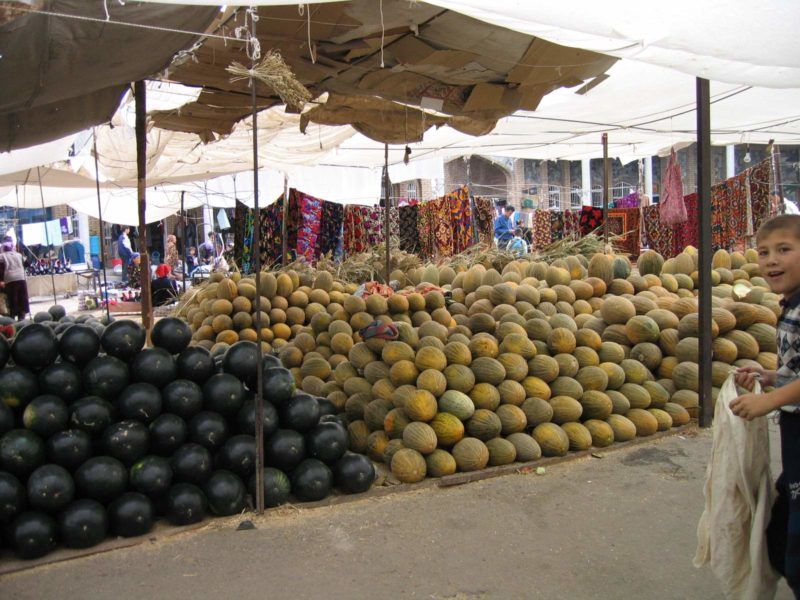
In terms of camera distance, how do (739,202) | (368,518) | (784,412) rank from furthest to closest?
1. (739,202)
2. (368,518)
3. (784,412)

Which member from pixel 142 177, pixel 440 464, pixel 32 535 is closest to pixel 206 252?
pixel 142 177

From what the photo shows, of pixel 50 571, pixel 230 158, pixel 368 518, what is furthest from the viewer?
pixel 230 158

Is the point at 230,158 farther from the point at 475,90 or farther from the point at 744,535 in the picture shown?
the point at 744,535

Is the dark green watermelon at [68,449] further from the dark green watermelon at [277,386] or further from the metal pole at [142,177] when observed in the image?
the metal pole at [142,177]

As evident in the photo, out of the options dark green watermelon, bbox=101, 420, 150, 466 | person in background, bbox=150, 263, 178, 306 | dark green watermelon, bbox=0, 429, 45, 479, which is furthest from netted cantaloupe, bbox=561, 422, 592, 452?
person in background, bbox=150, 263, 178, 306

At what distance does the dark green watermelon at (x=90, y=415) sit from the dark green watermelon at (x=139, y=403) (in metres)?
0.09

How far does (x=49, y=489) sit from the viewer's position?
373cm

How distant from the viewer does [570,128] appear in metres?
10.4

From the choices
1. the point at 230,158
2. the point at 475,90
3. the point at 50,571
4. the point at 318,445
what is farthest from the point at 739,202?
the point at 50,571

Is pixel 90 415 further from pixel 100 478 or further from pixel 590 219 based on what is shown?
pixel 590 219

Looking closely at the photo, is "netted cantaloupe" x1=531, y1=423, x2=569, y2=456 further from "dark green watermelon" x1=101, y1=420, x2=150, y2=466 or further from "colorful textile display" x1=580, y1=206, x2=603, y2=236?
"colorful textile display" x1=580, y1=206, x2=603, y2=236

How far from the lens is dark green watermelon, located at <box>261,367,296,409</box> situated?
180 inches

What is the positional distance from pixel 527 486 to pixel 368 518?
1217 mm

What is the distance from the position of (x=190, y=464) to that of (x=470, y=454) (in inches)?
77.8
